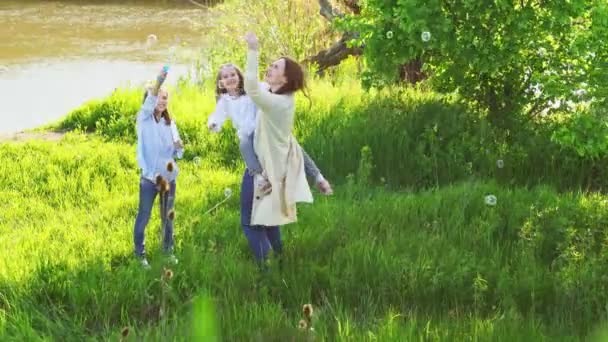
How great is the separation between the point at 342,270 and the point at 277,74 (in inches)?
52.7

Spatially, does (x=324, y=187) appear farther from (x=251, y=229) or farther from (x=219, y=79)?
(x=219, y=79)

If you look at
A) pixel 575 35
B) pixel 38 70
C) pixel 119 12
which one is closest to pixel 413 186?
pixel 575 35

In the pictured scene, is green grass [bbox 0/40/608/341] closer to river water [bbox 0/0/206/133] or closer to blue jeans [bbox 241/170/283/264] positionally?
blue jeans [bbox 241/170/283/264]

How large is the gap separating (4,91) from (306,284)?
45.5 ft

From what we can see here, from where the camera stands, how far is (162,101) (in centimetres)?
486

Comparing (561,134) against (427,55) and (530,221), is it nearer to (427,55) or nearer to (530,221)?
(530,221)

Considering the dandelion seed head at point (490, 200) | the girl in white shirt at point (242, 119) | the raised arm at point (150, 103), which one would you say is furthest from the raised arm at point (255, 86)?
the dandelion seed head at point (490, 200)

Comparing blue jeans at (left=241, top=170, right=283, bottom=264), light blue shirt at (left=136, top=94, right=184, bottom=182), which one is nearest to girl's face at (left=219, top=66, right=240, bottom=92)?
light blue shirt at (left=136, top=94, right=184, bottom=182)

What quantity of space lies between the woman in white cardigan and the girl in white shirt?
5 cm

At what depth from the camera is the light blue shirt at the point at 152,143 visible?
15.8ft

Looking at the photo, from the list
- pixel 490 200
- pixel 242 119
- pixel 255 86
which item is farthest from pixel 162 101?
pixel 490 200

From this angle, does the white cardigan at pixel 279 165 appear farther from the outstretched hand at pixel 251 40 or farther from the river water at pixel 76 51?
the river water at pixel 76 51

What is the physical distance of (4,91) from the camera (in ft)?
54.2

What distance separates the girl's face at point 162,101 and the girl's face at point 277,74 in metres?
0.81
